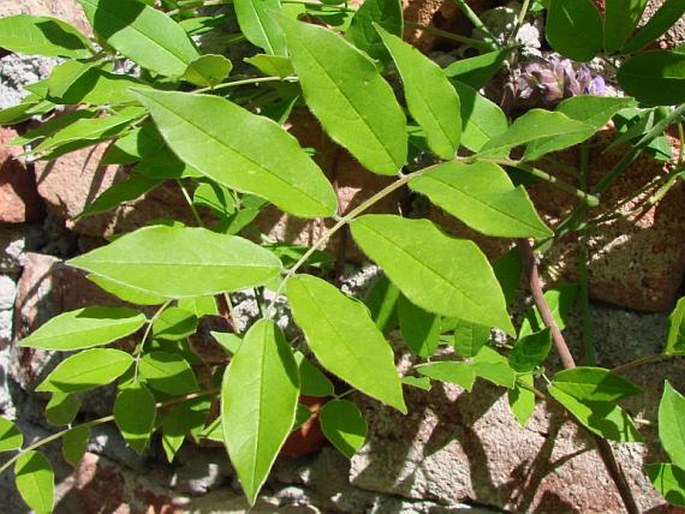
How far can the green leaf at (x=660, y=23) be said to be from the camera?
747mm

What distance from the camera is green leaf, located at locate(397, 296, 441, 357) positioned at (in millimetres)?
793

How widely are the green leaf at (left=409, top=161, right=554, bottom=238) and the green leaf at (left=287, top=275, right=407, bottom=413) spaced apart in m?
0.10

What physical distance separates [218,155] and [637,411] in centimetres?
58

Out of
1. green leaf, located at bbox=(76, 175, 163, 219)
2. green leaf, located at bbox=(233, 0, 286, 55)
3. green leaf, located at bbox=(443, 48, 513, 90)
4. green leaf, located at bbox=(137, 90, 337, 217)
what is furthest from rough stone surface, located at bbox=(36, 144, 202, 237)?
green leaf, located at bbox=(137, 90, 337, 217)

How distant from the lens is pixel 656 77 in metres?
0.77

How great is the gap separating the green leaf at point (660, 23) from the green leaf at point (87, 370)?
0.56 m

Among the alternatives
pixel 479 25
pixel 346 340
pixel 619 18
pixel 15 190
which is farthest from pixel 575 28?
pixel 15 190

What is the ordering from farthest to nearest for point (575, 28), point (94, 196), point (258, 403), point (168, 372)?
point (94, 196) → point (168, 372) → point (575, 28) → point (258, 403)

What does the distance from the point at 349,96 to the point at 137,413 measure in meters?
0.41

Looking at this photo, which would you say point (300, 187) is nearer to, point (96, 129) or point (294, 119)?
point (96, 129)

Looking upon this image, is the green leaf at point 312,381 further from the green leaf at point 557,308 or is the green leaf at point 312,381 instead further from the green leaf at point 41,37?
the green leaf at point 41,37

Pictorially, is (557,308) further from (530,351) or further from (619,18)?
(619,18)

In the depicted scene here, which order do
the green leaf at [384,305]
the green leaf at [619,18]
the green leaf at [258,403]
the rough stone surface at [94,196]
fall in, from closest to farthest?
the green leaf at [258,403] < the green leaf at [619,18] < the green leaf at [384,305] < the rough stone surface at [94,196]

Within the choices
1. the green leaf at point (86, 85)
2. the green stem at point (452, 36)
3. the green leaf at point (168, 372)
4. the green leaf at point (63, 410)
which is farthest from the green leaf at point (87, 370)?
the green stem at point (452, 36)
